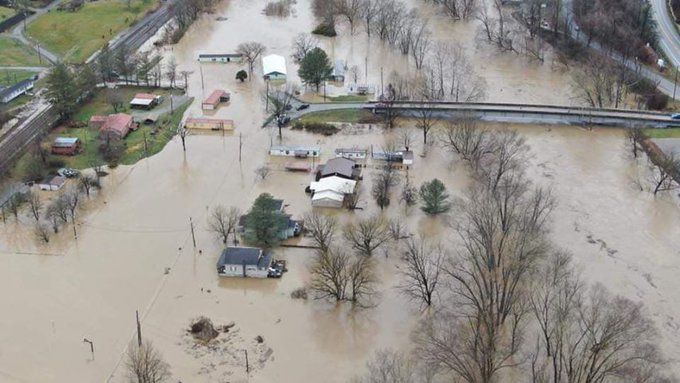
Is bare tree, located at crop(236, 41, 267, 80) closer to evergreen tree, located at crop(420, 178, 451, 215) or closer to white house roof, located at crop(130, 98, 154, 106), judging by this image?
white house roof, located at crop(130, 98, 154, 106)

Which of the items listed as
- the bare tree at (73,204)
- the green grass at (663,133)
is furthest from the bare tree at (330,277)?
the green grass at (663,133)

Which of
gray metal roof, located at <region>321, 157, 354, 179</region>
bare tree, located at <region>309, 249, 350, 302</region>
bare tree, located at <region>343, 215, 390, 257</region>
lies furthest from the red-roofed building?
bare tree, located at <region>309, 249, 350, 302</region>

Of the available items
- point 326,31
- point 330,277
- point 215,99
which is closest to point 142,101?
point 215,99

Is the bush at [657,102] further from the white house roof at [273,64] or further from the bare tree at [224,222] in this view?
the bare tree at [224,222]

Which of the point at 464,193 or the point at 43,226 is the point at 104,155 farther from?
the point at 464,193

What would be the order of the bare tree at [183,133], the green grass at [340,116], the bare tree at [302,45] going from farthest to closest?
the bare tree at [302,45] → the green grass at [340,116] → the bare tree at [183,133]

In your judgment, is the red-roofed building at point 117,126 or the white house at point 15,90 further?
the white house at point 15,90

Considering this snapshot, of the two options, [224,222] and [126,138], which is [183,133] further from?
[224,222]

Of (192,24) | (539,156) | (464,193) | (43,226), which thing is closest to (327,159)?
(464,193)
